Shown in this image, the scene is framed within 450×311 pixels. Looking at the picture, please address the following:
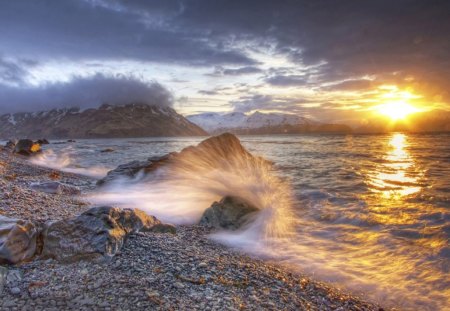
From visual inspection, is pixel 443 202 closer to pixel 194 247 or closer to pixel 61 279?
pixel 194 247

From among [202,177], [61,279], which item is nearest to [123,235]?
[61,279]

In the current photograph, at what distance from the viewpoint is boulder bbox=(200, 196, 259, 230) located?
9.43 metres

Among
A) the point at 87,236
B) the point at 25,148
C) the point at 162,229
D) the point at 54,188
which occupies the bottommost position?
the point at 162,229

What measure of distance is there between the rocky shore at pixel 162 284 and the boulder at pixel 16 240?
Answer: 0.14 m

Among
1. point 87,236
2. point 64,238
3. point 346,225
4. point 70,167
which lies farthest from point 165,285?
point 70,167

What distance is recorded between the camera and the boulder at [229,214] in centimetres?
943

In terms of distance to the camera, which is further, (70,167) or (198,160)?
(70,167)

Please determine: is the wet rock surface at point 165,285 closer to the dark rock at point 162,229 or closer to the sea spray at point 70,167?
Answer: the dark rock at point 162,229

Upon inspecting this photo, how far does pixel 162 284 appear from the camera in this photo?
462 cm

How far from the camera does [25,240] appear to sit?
16.7ft

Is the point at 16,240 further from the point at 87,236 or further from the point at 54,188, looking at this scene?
the point at 54,188

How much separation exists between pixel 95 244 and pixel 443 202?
13.0m

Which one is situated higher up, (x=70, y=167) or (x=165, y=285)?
(x=165, y=285)

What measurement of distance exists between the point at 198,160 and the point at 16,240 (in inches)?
604
